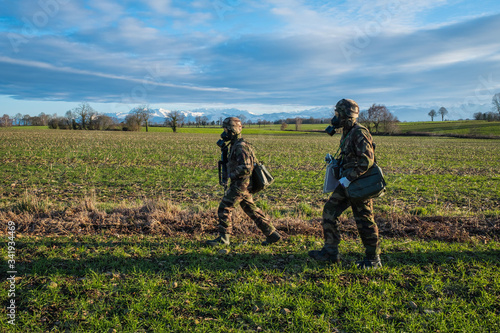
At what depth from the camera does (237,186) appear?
6375mm

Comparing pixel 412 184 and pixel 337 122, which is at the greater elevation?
pixel 337 122

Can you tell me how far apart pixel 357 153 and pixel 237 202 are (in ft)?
8.23

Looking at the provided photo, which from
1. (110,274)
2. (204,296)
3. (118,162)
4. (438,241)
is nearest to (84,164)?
(118,162)

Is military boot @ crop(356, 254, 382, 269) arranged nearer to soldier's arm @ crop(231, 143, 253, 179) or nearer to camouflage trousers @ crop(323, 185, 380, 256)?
camouflage trousers @ crop(323, 185, 380, 256)

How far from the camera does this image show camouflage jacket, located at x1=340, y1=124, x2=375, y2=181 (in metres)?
5.23

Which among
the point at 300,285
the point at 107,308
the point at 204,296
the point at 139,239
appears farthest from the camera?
the point at 139,239

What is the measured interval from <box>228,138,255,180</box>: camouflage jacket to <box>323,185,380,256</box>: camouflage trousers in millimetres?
1721

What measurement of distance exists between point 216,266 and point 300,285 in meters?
1.51

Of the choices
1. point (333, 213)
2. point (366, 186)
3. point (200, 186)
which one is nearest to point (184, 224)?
point (333, 213)

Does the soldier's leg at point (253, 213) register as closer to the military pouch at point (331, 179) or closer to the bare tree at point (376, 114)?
the military pouch at point (331, 179)

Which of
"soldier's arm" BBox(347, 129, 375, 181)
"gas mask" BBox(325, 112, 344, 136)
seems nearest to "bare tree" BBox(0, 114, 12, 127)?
"gas mask" BBox(325, 112, 344, 136)

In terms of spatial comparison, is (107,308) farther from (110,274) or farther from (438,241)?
(438,241)

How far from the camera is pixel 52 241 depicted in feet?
21.3

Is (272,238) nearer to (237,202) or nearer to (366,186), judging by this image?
(237,202)
